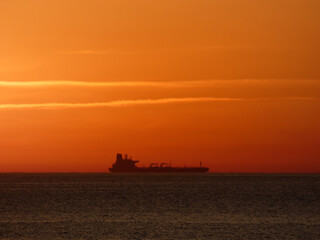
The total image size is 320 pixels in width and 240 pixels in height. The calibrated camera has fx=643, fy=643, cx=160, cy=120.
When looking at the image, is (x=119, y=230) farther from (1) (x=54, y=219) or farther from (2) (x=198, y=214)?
(2) (x=198, y=214)

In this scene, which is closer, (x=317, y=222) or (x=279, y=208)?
(x=317, y=222)

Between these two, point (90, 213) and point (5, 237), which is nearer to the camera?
point (5, 237)

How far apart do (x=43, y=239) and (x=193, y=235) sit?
13345mm

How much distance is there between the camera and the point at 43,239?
54.3 metres

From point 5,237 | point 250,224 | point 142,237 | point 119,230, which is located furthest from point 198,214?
point 5,237

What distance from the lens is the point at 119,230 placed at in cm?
6234

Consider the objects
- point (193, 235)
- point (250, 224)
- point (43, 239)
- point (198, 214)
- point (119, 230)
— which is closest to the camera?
point (43, 239)

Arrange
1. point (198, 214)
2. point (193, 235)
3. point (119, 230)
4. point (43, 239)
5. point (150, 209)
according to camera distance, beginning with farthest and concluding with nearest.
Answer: point (150, 209), point (198, 214), point (119, 230), point (193, 235), point (43, 239)

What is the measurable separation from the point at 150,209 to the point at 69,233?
3182cm

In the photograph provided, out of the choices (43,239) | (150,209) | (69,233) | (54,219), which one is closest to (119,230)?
(69,233)

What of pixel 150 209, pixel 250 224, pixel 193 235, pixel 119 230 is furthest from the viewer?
pixel 150 209

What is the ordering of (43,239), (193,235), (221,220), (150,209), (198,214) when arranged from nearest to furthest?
(43,239) < (193,235) < (221,220) < (198,214) < (150,209)

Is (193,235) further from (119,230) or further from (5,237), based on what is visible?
(5,237)

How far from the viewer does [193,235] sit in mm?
57875
